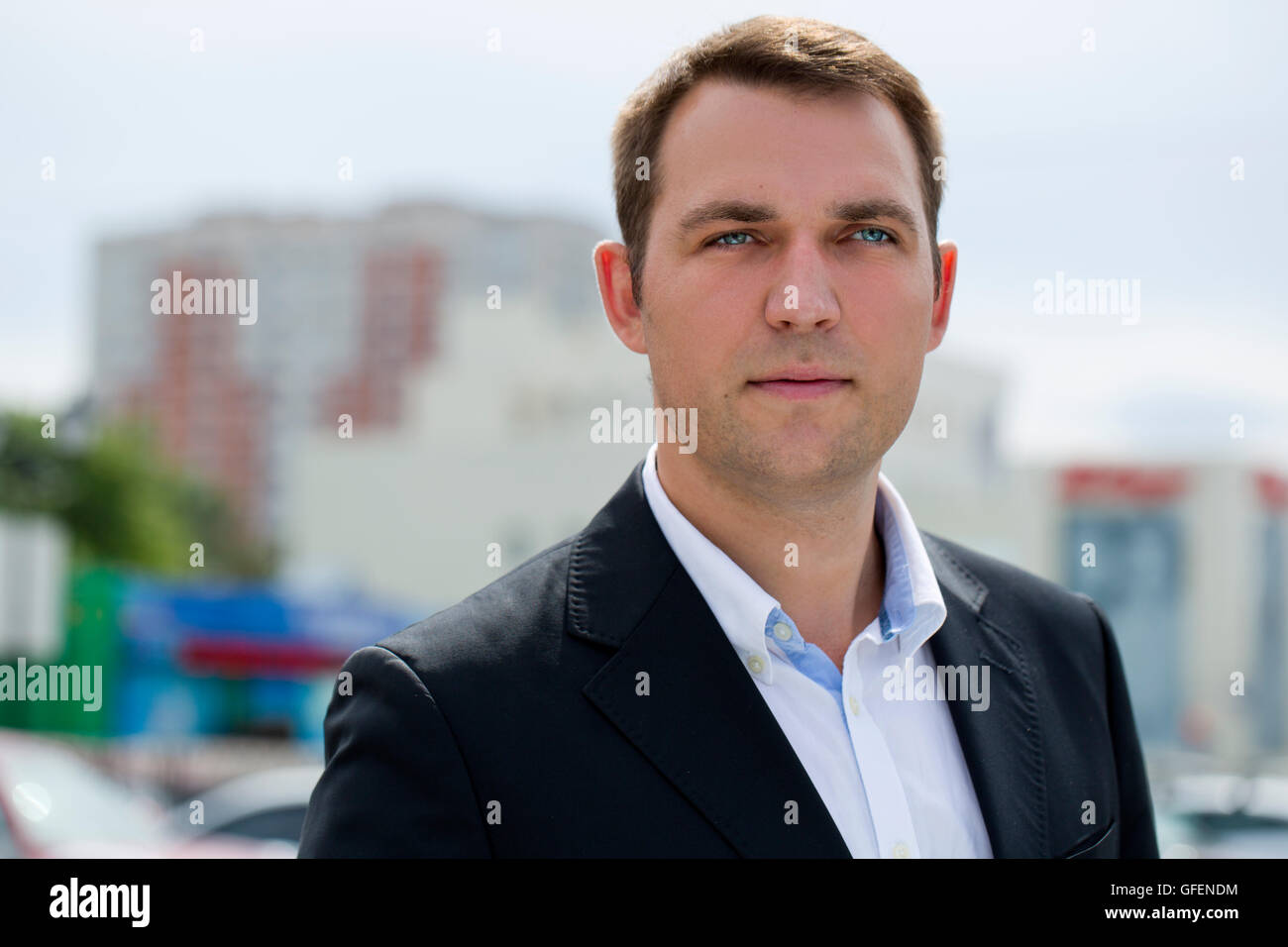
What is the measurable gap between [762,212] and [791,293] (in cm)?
16

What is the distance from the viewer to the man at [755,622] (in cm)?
196

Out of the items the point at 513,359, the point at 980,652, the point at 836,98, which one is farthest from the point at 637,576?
the point at 513,359

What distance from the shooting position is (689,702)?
208cm

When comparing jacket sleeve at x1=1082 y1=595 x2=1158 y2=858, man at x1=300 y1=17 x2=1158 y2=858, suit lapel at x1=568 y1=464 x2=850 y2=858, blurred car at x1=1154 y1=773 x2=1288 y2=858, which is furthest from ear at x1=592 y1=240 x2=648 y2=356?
blurred car at x1=1154 y1=773 x2=1288 y2=858

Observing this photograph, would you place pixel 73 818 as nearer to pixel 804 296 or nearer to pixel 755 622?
pixel 755 622

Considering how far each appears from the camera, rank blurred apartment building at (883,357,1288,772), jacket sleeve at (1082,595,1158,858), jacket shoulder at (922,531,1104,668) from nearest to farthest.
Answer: jacket sleeve at (1082,595,1158,858), jacket shoulder at (922,531,1104,668), blurred apartment building at (883,357,1288,772)

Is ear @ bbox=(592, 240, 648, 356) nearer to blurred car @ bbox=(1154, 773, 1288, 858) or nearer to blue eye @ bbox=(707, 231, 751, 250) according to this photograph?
blue eye @ bbox=(707, 231, 751, 250)

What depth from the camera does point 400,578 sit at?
36.1 meters

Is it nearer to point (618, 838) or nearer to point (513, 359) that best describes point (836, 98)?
point (618, 838)

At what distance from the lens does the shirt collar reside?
2207mm

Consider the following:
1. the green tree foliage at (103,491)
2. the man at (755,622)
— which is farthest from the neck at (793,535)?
the green tree foliage at (103,491)

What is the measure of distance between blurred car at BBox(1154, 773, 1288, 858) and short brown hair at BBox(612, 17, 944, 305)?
759 centimetres

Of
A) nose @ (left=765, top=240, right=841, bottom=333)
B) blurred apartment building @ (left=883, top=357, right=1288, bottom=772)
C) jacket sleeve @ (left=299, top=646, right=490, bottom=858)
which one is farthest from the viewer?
blurred apartment building @ (left=883, top=357, right=1288, bottom=772)
